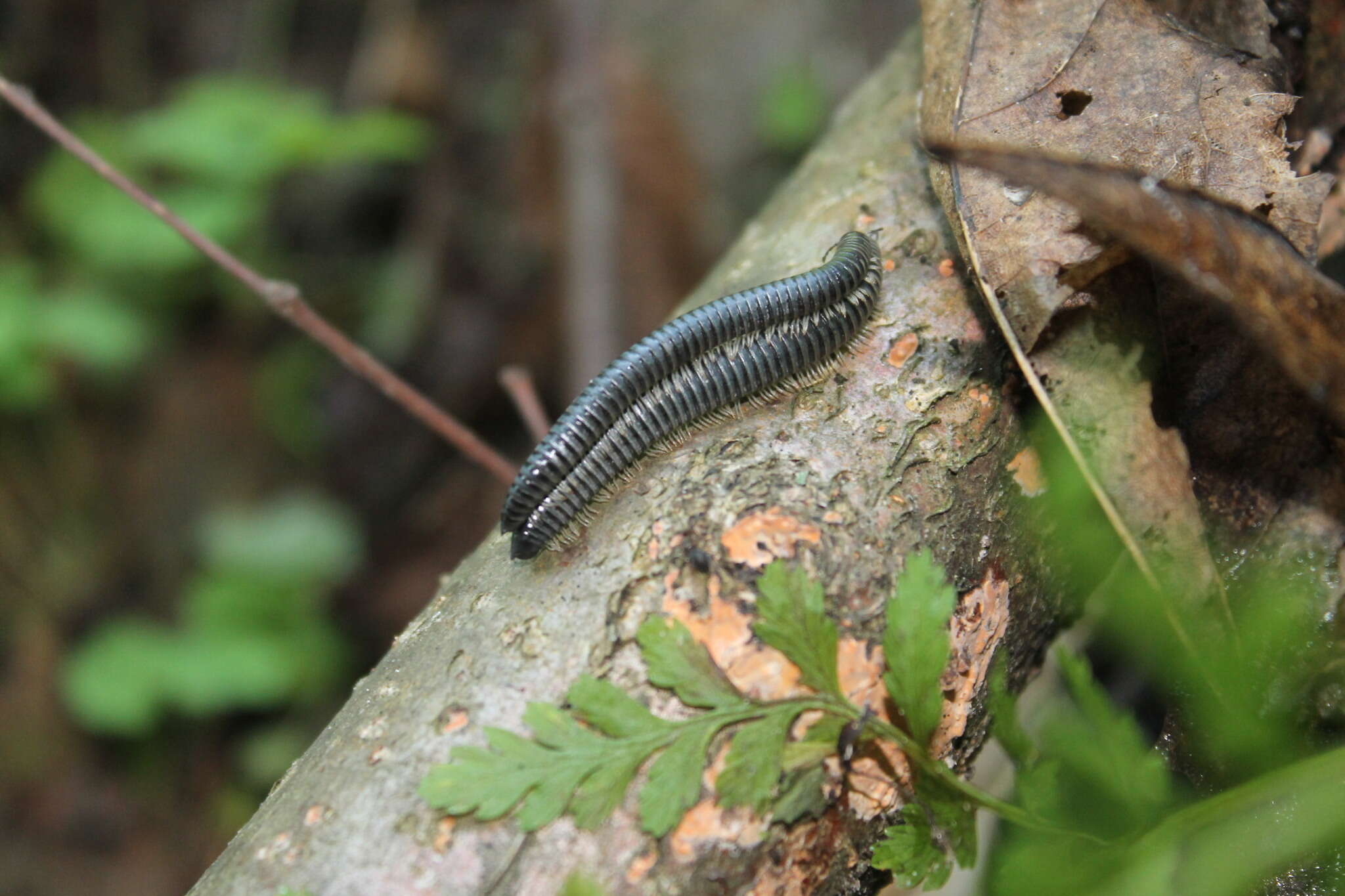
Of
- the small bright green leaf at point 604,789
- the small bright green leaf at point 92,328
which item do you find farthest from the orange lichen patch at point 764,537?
the small bright green leaf at point 92,328

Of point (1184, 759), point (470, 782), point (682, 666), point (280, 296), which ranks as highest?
point (280, 296)

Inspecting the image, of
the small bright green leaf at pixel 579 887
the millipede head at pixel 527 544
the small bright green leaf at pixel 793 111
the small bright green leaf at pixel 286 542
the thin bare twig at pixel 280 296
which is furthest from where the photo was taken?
the small bright green leaf at pixel 793 111

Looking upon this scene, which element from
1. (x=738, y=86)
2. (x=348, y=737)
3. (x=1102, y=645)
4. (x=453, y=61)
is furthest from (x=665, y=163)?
(x=348, y=737)

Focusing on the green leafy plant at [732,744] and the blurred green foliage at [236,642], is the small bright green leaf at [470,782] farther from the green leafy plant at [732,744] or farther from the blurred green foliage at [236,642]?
the blurred green foliage at [236,642]

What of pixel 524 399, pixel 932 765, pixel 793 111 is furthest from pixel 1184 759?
pixel 793 111

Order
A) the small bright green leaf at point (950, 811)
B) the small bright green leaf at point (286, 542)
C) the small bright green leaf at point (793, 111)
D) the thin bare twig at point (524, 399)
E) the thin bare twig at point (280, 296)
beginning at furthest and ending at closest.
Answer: the small bright green leaf at point (793, 111)
the small bright green leaf at point (286, 542)
the thin bare twig at point (524, 399)
the thin bare twig at point (280, 296)
the small bright green leaf at point (950, 811)

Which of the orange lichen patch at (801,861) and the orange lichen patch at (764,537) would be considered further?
the orange lichen patch at (764,537)

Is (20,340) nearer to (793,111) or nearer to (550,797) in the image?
(793,111)

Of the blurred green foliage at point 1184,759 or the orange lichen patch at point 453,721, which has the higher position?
the orange lichen patch at point 453,721
